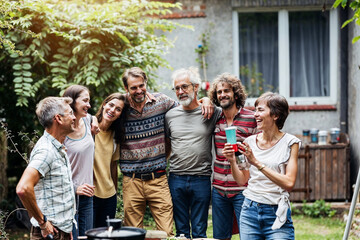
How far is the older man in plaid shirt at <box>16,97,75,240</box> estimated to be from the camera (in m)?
3.39

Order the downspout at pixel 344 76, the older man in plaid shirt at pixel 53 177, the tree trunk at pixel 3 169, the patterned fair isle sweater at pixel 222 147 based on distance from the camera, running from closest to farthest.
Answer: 1. the older man in plaid shirt at pixel 53 177
2. the patterned fair isle sweater at pixel 222 147
3. the tree trunk at pixel 3 169
4. the downspout at pixel 344 76

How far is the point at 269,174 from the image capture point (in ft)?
11.8

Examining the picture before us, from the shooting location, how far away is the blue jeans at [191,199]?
15.6 feet

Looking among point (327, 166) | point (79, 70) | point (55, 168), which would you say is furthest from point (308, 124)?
point (55, 168)

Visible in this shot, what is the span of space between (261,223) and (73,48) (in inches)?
145

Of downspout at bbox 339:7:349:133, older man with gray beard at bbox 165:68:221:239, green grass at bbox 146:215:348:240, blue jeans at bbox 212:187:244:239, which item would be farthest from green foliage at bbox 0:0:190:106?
downspout at bbox 339:7:349:133

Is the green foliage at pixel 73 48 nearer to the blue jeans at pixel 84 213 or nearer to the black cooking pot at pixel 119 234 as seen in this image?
the blue jeans at pixel 84 213

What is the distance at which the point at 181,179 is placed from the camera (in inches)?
187

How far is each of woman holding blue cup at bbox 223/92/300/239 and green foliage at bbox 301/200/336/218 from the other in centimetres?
471

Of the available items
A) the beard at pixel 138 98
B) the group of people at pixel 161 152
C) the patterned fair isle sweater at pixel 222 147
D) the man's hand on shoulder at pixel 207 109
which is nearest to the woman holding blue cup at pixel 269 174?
the group of people at pixel 161 152

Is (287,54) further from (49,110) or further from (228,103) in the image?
(49,110)

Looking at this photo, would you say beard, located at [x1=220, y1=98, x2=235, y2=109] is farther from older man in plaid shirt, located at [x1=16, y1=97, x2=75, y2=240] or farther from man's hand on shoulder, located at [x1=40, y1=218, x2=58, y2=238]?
man's hand on shoulder, located at [x1=40, y1=218, x2=58, y2=238]

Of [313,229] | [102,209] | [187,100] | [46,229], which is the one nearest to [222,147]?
[187,100]

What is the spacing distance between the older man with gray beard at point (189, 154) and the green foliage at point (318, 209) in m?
3.93
